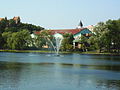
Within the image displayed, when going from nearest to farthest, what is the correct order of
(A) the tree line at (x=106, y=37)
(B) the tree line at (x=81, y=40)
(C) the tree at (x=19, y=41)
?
(A) the tree line at (x=106, y=37) < (B) the tree line at (x=81, y=40) < (C) the tree at (x=19, y=41)

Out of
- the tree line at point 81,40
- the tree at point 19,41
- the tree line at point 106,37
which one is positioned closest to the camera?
the tree line at point 106,37

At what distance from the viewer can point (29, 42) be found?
335 ft

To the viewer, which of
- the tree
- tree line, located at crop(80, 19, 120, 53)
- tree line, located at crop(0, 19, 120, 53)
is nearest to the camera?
tree line, located at crop(80, 19, 120, 53)

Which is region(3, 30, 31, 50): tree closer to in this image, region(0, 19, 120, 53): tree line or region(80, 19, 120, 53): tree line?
region(0, 19, 120, 53): tree line

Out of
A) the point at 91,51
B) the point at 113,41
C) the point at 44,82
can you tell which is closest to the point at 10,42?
the point at 91,51

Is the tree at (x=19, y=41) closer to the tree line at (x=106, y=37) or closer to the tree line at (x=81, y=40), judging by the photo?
the tree line at (x=81, y=40)

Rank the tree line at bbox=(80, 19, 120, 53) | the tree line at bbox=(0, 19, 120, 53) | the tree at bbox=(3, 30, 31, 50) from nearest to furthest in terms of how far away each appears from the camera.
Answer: the tree line at bbox=(80, 19, 120, 53) < the tree line at bbox=(0, 19, 120, 53) < the tree at bbox=(3, 30, 31, 50)

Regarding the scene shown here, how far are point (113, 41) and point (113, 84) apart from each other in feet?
220

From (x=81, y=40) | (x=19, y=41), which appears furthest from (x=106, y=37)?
(x=19, y=41)

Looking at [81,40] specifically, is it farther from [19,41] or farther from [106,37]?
[19,41]

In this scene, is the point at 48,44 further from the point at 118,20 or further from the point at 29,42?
the point at 118,20

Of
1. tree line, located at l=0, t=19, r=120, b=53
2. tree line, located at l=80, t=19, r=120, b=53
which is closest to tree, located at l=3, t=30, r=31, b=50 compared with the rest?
tree line, located at l=0, t=19, r=120, b=53

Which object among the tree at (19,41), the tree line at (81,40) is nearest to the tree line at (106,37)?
the tree line at (81,40)

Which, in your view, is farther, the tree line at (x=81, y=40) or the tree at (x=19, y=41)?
the tree at (x=19, y=41)
